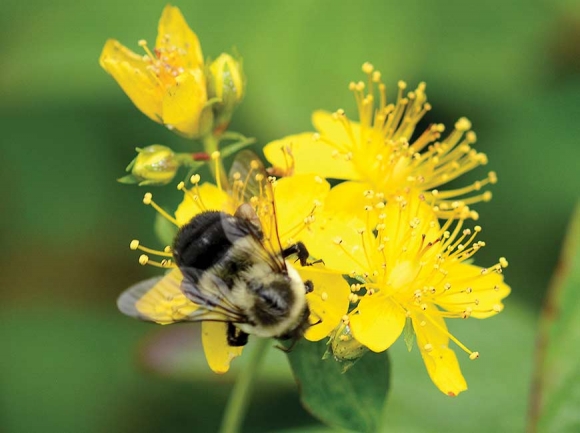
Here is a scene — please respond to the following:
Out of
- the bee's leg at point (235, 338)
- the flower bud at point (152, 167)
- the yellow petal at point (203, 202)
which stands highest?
the flower bud at point (152, 167)

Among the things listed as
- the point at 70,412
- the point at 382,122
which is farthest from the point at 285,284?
the point at 70,412

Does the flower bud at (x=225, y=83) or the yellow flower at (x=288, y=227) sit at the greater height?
the flower bud at (x=225, y=83)

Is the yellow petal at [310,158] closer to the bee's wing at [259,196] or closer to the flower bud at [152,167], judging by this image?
the bee's wing at [259,196]

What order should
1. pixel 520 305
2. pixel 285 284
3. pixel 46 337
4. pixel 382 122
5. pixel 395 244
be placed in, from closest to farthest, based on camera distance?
pixel 285 284 < pixel 395 244 < pixel 382 122 < pixel 520 305 < pixel 46 337

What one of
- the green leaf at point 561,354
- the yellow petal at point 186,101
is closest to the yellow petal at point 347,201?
the yellow petal at point 186,101

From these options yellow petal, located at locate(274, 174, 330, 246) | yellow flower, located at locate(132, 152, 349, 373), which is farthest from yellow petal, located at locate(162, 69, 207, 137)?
yellow petal, located at locate(274, 174, 330, 246)

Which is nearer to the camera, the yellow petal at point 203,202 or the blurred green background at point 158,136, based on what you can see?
the yellow petal at point 203,202

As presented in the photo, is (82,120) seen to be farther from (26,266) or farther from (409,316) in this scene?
(409,316)
